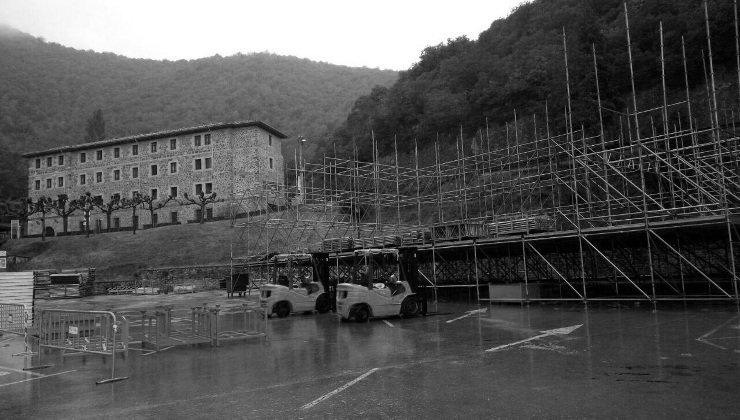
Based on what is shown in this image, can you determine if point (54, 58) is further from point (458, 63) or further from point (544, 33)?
point (544, 33)

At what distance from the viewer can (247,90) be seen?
117 meters

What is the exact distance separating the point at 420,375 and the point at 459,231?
15260 millimetres

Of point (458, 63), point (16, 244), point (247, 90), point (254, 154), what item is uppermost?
point (247, 90)

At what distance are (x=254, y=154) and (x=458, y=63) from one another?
2809 cm

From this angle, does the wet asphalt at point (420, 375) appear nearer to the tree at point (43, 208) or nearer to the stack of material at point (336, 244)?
the stack of material at point (336, 244)

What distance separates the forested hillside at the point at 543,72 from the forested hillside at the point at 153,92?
2656 centimetres

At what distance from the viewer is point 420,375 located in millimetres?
9289

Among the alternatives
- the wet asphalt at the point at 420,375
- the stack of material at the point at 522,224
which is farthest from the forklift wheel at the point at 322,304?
the stack of material at the point at 522,224

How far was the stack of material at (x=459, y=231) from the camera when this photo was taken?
2488 cm

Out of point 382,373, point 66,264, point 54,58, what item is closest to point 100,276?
point 66,264

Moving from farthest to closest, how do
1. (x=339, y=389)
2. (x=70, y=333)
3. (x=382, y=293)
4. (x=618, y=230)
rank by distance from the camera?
(x=382, y=293)
(x=618, y=230)
(x=70, y=333)
(x=339, y=389)

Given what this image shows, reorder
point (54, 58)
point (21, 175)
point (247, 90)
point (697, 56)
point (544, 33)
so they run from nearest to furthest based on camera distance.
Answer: point (697, 56) < point (544, 33) < point (21, 175) < point (247, 90) < point (54, 58)

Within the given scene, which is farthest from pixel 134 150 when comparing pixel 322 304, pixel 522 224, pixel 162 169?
pixel 522 224

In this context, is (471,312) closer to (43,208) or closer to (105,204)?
(43,208)
